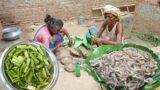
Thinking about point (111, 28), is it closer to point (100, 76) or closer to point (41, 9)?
point (100, 76)

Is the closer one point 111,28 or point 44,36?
point 44,36

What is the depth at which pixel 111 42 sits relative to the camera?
19.9 feet

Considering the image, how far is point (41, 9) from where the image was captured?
8.55 m

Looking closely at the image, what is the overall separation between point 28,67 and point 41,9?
4.39 meters

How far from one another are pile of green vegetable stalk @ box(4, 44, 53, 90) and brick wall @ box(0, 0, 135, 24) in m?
4.03

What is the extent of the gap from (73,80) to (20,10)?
3580 mm

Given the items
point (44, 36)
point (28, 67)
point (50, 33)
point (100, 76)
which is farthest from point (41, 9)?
point (100, 76)

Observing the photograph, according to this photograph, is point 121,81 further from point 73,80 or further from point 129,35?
point 129,35

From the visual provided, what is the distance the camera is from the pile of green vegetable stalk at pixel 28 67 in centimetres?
434

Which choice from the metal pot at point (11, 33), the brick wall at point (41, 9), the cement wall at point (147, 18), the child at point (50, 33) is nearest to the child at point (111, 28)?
the child at point (50, 33)

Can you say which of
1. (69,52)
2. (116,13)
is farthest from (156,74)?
(69,52)

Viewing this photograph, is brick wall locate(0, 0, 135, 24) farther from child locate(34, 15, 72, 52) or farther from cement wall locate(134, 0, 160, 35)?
child locate(34, 15, 72, 52)

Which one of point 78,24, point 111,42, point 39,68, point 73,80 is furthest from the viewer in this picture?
point 78,24

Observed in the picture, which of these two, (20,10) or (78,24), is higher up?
(20,10)
